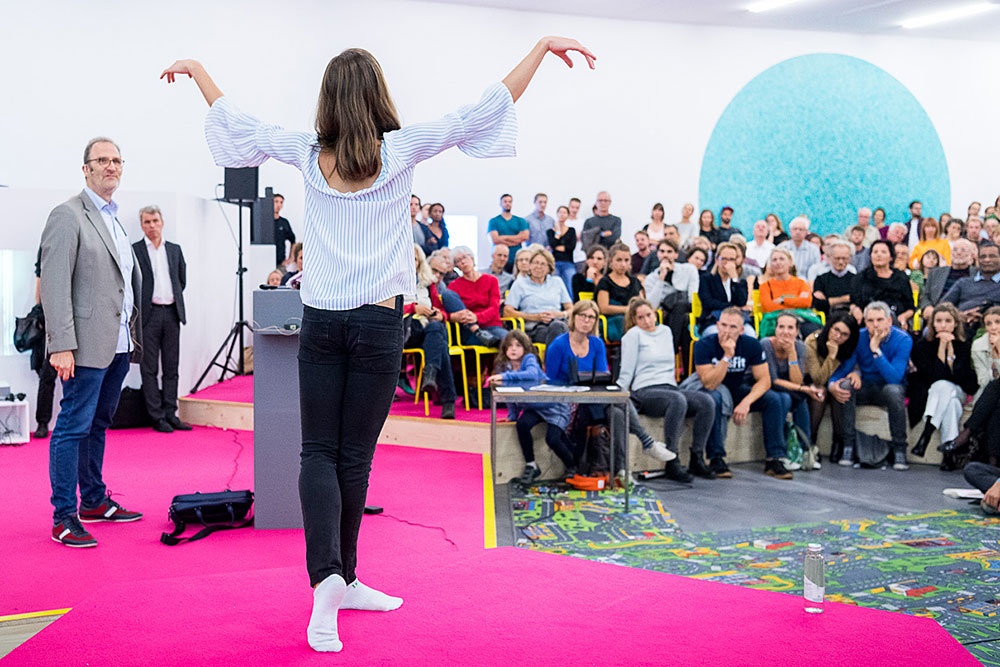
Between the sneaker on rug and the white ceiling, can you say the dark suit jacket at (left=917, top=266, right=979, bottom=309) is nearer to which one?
the sneaker on rug

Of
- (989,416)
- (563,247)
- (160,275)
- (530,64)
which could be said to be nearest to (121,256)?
(530,64)

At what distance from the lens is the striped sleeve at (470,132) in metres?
2.04

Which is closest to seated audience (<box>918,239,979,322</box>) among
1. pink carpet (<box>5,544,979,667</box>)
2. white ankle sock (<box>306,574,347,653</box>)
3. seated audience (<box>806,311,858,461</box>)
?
seated audience (<box>806,311,858,461</box>)

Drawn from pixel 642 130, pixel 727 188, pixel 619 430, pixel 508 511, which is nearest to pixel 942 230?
pixel 727 188

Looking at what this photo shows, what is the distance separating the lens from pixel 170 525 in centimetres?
395

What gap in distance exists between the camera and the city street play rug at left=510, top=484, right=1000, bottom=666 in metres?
3.46

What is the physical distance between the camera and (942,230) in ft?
31.8

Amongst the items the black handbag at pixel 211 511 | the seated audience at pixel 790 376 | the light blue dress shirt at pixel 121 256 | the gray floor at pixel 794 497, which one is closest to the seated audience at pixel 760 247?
the seated audience at pixel 790 376

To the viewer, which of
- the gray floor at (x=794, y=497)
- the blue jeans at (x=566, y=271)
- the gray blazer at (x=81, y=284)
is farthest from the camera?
the blue jeans at (x=566, y=271)

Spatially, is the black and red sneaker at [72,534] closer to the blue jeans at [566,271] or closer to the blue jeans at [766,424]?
the blue jeans at [766,424]

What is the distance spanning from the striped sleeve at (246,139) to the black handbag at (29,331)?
483cm

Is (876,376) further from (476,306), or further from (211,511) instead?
(211,511)

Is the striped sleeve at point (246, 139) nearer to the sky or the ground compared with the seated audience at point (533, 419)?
nearer to the sky

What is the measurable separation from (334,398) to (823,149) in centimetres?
1163
